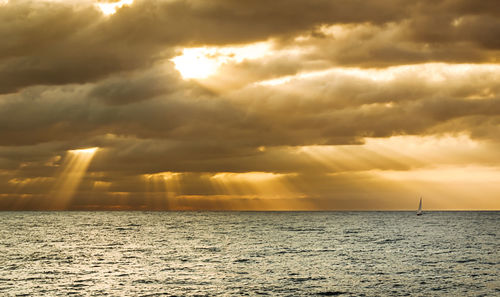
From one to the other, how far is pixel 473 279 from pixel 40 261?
67369 millimetres

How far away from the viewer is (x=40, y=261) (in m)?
83.3

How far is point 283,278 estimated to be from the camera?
6444 centimetres

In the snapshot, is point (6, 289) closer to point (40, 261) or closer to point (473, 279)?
point (40, 261)

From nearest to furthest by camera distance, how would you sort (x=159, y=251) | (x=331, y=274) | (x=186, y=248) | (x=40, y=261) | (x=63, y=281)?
(x=63, y=281) → (x=331, y=274) → (x=40, y=261) → (x=159, y=251) → (x=186, y=248)

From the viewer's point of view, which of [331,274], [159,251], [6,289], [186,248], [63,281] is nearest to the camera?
[6,289]

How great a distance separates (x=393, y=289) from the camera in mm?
57125

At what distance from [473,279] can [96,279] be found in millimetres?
49213

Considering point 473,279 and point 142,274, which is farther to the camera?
point 142,274

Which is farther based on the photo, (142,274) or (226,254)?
(226,254)

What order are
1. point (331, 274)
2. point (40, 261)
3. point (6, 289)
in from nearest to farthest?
point (6, 289) < point (331, 274) < point (40, 261)

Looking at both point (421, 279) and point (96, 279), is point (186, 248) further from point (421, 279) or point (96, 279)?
point (421, 279)

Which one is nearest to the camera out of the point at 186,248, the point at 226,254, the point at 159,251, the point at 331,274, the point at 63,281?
the point at 63,281

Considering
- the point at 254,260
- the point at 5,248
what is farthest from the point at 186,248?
the point at 5,248

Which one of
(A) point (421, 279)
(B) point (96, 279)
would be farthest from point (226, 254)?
(A) point (421, 279)
